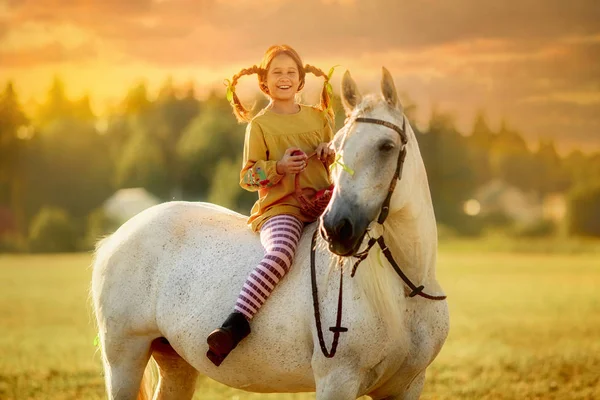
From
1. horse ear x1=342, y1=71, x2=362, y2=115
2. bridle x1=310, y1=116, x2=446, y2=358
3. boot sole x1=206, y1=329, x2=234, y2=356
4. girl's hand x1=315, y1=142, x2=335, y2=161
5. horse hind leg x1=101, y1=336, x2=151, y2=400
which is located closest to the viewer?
bridle x1=310, y1=116, x2=446, y2=358

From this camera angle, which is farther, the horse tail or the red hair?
the horse tail

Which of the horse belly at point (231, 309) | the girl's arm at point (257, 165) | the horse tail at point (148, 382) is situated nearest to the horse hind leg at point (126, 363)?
the horse tail at point (148, 382)

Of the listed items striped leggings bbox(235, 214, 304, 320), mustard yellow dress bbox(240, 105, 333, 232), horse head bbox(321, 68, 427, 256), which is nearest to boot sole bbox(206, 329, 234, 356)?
striped leggings bbox(235, 214, 304, 320)

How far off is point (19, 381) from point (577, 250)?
34083mm

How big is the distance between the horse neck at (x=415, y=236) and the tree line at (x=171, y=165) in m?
35.8

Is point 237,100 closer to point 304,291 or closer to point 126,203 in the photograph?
point 304,291

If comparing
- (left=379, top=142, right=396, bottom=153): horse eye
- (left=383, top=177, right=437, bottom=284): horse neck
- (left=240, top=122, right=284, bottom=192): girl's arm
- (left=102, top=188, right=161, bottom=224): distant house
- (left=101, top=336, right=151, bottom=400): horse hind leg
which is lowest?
(left=102, top=188, right=161, bottom=224): distant house

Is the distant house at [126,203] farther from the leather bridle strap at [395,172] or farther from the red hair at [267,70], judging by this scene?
the leather bridle strap at [395,172]

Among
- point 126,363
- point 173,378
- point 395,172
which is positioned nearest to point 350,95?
point 395,172

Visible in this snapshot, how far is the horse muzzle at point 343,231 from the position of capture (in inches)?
163

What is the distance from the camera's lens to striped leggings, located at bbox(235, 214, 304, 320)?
15.9ft

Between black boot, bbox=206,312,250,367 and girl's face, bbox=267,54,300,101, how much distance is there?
4.66 feet

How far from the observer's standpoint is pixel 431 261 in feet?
15.9

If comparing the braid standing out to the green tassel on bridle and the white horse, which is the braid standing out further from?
the green tassel on bridle
